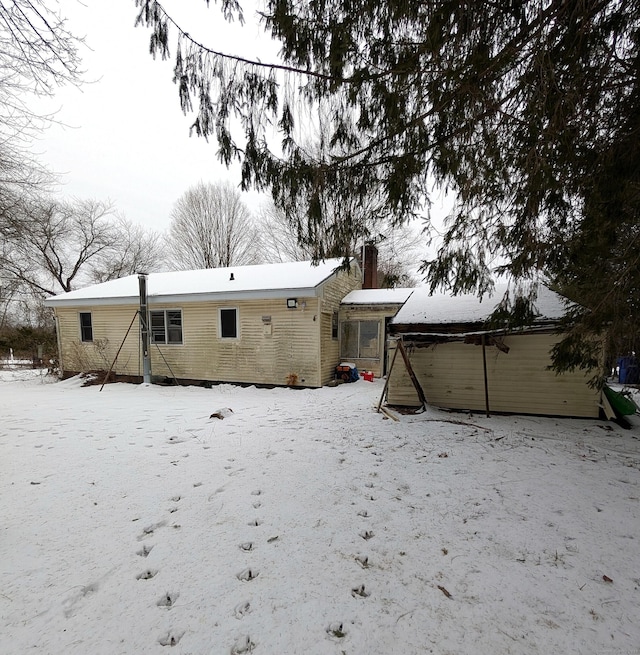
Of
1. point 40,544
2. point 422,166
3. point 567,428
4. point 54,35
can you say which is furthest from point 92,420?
point 567,428

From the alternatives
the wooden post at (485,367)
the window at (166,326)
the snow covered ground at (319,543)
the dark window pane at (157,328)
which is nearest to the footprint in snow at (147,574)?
the snow covered ground at (319,543)

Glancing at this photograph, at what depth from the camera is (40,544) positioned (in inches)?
96.4

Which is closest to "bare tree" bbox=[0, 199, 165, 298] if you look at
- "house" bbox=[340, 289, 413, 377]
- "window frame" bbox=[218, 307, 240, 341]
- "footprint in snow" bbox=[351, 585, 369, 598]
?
"window frame" bbox=[218, 307, 240, 341]

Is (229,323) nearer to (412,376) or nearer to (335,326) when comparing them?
(335,326)

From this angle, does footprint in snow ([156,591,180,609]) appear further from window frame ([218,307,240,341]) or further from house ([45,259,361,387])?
window frame ([218,307,240,341])

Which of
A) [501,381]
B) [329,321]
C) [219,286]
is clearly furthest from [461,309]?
[219,286]

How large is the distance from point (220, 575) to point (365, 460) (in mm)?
2293

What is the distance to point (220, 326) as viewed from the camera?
10078mm

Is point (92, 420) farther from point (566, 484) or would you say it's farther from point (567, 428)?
point (567, 428)

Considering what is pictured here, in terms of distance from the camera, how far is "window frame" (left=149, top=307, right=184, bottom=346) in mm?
10555

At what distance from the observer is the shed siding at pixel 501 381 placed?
592cm

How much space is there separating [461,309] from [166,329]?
Answer: 9.04 metres

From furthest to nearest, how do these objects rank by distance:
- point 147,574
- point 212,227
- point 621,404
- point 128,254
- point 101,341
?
1. point 128,254
2. point 212,227
3. point 101,341
4. point 621,404
5. point 147,574

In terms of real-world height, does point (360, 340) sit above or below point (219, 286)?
below
